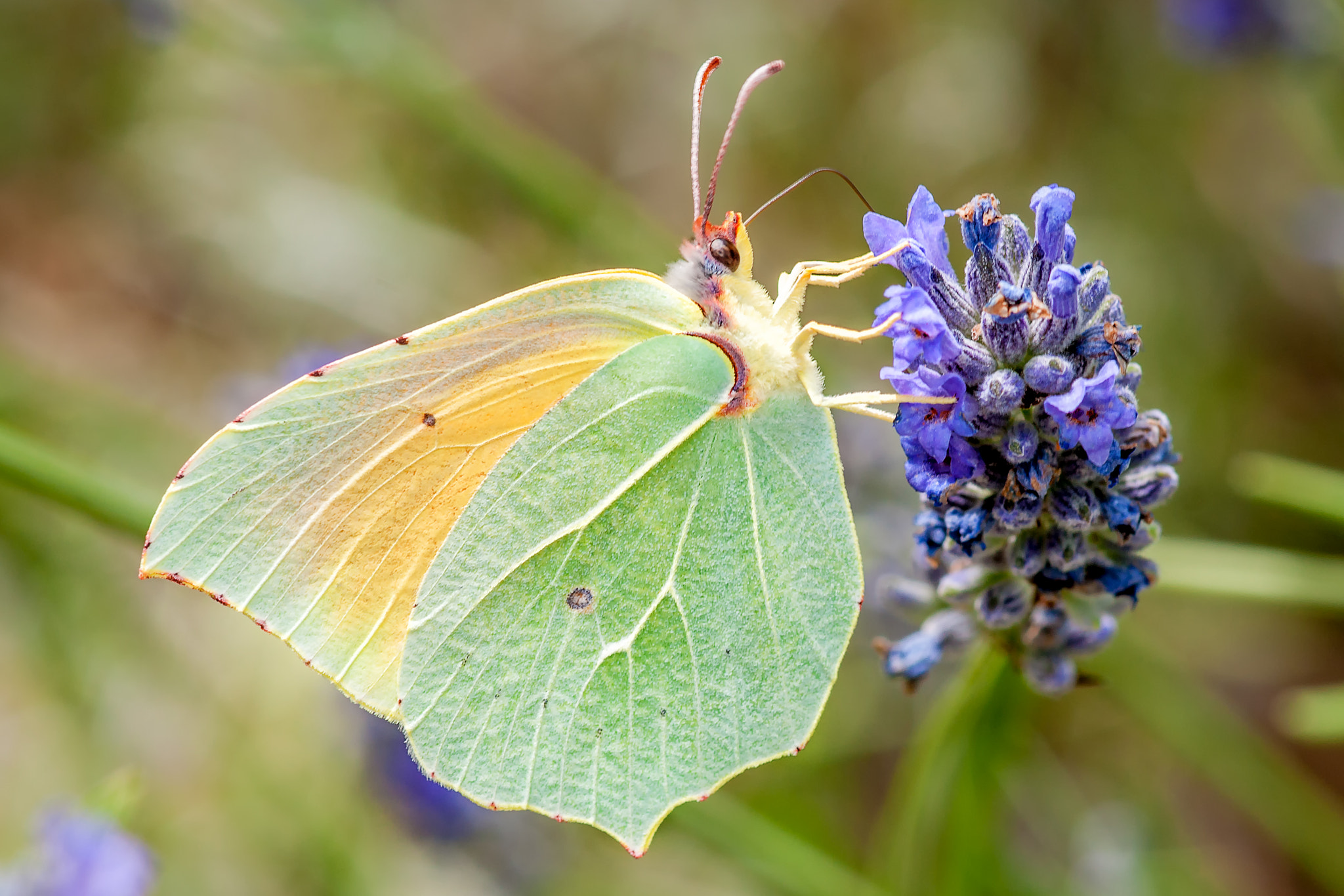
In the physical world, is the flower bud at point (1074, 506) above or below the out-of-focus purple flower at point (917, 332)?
below

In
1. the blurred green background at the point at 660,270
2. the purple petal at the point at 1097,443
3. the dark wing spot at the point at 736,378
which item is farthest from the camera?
the blurred green background at the point at 660,270

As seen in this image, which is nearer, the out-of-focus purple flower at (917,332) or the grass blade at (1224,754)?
the out-of-focus purple flower at (917,332)

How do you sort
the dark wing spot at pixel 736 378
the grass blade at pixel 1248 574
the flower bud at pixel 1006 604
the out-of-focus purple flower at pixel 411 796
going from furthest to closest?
the out-of-focus purple flower at pixel 411 796, the grass blade at pixel 1248 574, the dark wing spot at pixel 736 378, the flower bud at pixel 1006 604

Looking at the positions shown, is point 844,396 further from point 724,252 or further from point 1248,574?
point 1248,574

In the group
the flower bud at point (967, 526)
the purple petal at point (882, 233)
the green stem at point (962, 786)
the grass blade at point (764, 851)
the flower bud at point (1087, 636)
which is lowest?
the grass blade at point (764, 851)

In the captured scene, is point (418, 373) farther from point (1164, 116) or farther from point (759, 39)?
point (1164, 116)

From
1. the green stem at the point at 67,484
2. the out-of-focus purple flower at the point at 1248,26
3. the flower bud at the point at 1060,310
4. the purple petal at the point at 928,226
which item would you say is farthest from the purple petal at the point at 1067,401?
the out-of-focus purple flower at the point at 1248,26

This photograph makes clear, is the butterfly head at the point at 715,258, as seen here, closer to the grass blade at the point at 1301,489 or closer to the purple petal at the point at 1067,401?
the purple petal at the point at 1067,401
